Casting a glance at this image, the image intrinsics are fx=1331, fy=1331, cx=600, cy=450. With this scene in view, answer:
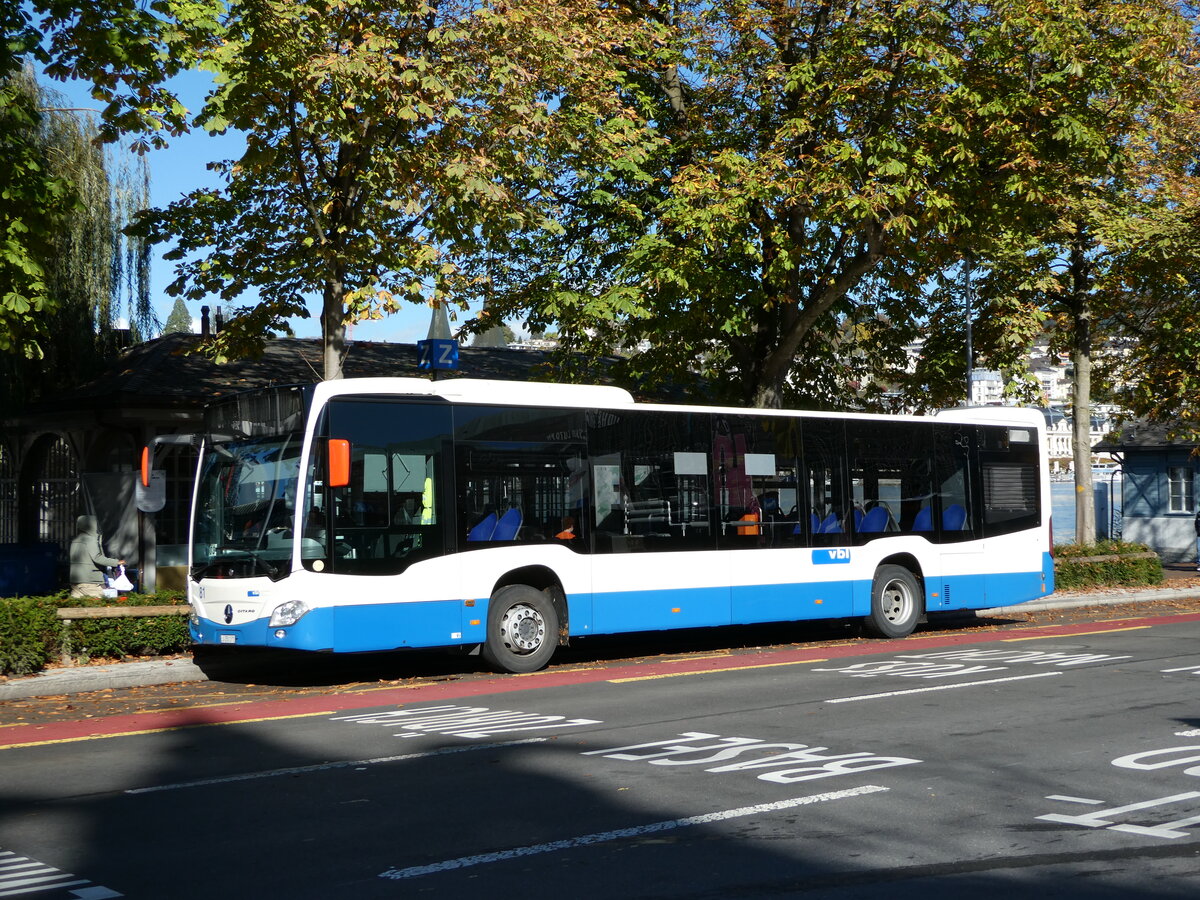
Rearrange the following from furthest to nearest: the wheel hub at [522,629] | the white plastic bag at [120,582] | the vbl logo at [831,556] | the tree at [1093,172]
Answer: the tree at [1093,172] → the white plastic bag at [120,582] → the vbl logo at [831,556] → the wheel hub at [522,629]

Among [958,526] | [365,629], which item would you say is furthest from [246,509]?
[958,526]

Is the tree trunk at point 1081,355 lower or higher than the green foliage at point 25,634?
higher

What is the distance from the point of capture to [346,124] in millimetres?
16031

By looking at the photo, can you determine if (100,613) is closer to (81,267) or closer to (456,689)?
(456,689)

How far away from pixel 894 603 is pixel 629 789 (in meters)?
11.9

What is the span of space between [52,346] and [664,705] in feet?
52.3

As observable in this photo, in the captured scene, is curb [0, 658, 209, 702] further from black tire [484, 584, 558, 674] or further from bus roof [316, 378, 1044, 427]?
bus roof [316, 378, 1044, 427]

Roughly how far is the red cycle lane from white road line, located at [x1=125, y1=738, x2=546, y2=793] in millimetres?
2515

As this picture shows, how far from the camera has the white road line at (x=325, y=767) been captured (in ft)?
27.8

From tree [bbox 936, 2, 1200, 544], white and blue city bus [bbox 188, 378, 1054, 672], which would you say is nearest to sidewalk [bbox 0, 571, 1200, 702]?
white and blue city bus [bbox 188, 378, 1054, 672]

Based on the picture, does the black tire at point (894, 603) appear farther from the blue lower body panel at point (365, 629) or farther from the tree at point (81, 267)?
the tree at point (81, 267)

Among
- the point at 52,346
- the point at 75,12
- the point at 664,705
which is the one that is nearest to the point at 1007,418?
the point at 664,705

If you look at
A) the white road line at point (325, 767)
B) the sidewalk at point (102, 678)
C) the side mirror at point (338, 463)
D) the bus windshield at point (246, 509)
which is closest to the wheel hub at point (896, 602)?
the side mirror at point (338, 463)

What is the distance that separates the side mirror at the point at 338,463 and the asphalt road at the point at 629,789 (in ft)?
7.05
